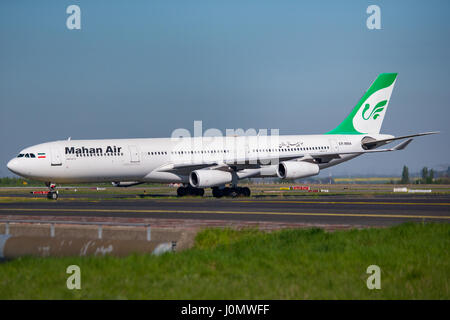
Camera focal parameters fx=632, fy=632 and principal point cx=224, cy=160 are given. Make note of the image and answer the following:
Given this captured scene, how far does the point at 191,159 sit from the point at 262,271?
3086 cm

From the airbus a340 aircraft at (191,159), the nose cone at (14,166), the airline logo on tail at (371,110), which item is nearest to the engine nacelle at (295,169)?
the airbus a340 aircraft at (191,159)

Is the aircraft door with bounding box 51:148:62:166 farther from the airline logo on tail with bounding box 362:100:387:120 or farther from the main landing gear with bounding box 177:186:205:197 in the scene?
the airline logo on tail with bounding box 362:100:387:120

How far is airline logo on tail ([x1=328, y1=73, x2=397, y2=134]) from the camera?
4891 centimetres

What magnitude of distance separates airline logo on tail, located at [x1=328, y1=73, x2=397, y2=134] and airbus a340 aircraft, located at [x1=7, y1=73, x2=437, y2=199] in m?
0.89

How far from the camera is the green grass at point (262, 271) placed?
1119 centimetres

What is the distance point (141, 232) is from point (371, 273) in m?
6.65

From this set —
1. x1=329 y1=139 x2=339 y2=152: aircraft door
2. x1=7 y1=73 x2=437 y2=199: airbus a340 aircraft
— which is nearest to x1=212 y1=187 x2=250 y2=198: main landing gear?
x1=7 y1=73 x2=437 y2=199: airbus a340 aircraft

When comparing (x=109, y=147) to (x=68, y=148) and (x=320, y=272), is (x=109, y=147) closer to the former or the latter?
(x=68, y=148)

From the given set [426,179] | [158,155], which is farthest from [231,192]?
[426,179]

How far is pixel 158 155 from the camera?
4172 centimetres

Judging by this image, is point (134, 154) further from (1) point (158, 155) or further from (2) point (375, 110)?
(2) point (375, 110)

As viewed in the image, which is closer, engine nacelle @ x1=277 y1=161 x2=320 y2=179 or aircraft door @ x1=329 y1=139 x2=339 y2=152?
engine nacelle @ x1=277 y1=161 x2=320 y2=179

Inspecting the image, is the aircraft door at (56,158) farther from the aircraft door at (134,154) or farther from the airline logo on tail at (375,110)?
the airline logo on tail at (375,110)

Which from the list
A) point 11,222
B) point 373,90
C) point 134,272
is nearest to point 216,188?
point 373,90
